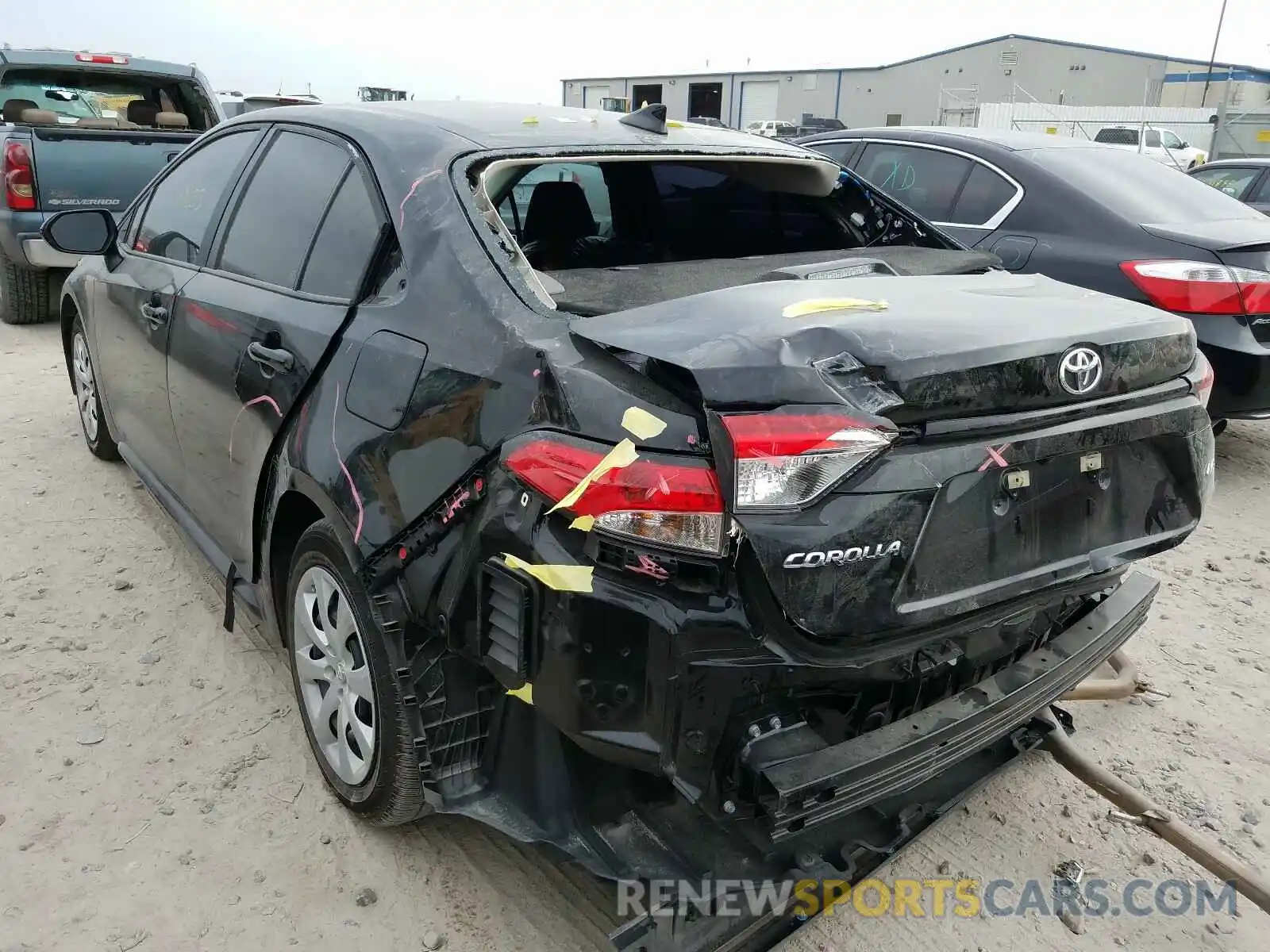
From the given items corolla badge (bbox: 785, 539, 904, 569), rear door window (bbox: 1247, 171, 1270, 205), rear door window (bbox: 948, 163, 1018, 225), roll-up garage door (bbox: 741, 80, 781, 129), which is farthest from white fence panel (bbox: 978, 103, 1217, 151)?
corolla badge (bbox: 785, 539, 904, 569)

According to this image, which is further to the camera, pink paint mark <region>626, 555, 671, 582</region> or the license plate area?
the license plate area

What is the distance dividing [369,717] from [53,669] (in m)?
1.48

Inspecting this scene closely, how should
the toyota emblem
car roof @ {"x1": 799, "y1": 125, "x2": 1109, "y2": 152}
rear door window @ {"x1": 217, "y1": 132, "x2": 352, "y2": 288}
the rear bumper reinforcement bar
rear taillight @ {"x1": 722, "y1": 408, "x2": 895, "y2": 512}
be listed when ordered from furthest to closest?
car roof @ {"x1": 799, "y1": 125, "x2": 1109, "y2": 152} < rear door window @ {"x1": 217, "y1": 132, "x2": 352, "y2": 288} < the toyota emblem < the rear bumper reinforcement bar < rear taillight @ {"x1": 722, "y1": 408, "x2": 895, "y2": 512}

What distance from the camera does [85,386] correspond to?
4668 mm

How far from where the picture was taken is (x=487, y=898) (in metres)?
2.21

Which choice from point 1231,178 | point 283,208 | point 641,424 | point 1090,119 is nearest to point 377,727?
point 641,424

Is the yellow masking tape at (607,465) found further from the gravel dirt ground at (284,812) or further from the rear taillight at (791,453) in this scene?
the gravel dirt ground at (284,812)

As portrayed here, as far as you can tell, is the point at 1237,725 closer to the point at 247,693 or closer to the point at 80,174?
the point at 247,693

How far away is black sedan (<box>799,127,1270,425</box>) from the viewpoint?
14.4 ft

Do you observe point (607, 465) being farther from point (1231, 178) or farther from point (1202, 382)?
point (1231, 178)

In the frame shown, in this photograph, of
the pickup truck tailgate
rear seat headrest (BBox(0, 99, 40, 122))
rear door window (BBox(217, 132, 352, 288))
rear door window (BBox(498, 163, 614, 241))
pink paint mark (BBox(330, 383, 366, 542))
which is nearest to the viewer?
pink paint mark (BBox(330, 383, 366, 542))

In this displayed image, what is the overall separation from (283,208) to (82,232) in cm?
158

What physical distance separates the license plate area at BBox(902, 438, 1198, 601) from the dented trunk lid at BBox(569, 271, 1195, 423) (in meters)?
0.13

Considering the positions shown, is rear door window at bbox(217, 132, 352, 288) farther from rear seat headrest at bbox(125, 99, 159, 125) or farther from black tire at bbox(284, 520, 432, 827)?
rear seat headrest at bbox(125, 99, 159, 125)
